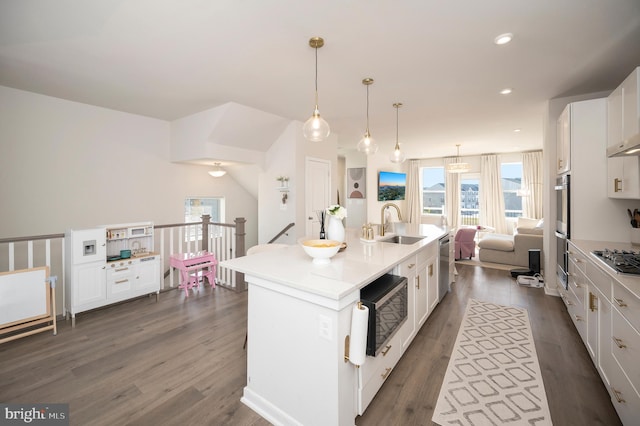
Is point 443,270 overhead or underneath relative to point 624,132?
underneath

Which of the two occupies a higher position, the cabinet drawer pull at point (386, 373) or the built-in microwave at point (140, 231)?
the built-in microwave at point (140, 231)

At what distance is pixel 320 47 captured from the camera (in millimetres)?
2508

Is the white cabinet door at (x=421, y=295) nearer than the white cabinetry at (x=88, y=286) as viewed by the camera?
Yes

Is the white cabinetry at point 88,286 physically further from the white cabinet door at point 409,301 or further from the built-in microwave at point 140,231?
the white cabinet door at point 409,301

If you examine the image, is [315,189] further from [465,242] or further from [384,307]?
[384,307]

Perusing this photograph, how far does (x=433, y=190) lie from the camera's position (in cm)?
946

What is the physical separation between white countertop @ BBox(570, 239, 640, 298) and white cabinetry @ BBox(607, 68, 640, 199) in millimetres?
481

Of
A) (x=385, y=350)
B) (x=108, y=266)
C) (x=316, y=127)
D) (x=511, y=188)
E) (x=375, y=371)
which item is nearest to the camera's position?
(x=375, y=371)

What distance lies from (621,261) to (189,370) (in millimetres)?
3251

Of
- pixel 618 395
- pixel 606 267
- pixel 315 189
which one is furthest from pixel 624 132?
pixel 315 189

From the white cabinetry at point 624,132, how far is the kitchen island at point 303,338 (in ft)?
6.92

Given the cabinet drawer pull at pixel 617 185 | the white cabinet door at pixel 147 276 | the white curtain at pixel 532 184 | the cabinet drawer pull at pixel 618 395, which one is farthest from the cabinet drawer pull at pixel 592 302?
the white curtain at pixel 532 184

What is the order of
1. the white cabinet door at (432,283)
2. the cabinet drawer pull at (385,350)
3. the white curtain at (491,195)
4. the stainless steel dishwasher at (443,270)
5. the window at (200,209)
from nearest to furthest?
the cabinet drawer pull at (385,350), the white cabinet door at (432,283), the stainless steel dishwasher at (443,270), the window at (200,209), the white curtain at (491,195)

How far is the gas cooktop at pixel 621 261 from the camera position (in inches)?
69.0
